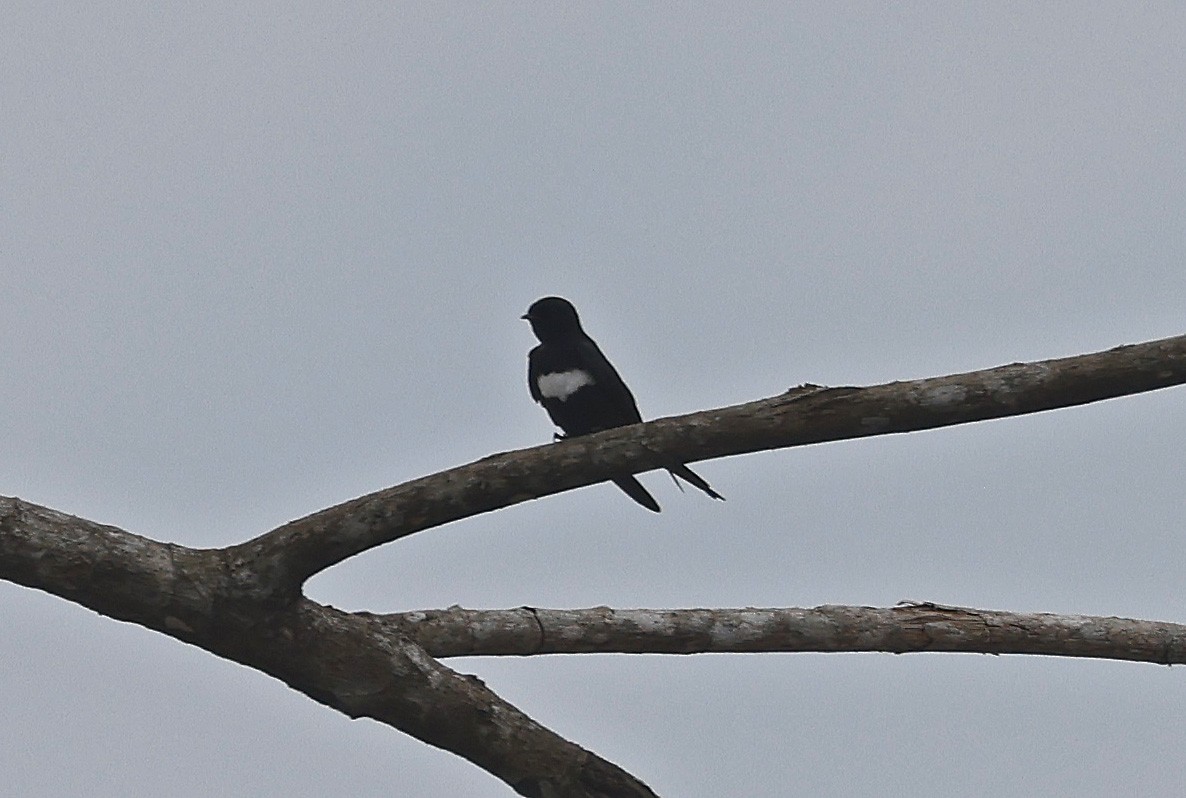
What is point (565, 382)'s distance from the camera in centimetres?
757

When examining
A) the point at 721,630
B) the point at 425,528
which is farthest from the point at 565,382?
the point at 425,528

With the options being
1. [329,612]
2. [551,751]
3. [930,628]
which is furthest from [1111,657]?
[329,612]

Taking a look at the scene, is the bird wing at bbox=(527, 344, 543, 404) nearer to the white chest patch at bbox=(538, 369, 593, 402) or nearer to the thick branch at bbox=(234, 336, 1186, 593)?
the white chest patch at bbox=(538, 369, 593, 402)

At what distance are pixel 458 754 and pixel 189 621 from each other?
2.75 feet

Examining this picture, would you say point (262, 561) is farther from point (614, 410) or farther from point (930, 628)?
point (614, 410)

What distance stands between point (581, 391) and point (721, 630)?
2810 millimetres

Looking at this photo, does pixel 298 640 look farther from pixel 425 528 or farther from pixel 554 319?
pixel 554 319

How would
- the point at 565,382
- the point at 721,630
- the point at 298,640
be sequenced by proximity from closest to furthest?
the point at 298,640
the point at 721,630
the point at 565,382

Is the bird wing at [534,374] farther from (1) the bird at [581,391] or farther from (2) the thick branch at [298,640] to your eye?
(2) the thick branch at [298,640]

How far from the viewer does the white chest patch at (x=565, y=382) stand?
7535mm

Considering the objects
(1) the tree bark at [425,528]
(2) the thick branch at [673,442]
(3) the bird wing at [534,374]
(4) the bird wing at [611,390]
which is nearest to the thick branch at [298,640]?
(1) the tree bark at [425,528]

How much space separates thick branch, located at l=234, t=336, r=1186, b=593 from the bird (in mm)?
3567

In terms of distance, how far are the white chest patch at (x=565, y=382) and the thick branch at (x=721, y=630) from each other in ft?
8.76

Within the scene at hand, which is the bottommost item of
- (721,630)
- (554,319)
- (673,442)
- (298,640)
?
(298,640)
